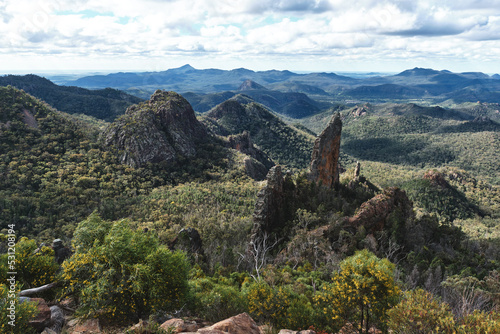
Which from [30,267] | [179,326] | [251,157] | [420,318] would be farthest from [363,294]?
[251,157]

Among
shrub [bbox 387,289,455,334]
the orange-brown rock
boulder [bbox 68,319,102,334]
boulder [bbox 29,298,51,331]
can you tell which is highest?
shrub [bbox 387,289,455,334]

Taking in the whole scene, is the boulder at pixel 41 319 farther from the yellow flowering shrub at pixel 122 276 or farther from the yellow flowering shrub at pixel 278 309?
the yellow flowering shrub at pixel 278 309

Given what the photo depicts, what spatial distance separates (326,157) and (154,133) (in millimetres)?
82417

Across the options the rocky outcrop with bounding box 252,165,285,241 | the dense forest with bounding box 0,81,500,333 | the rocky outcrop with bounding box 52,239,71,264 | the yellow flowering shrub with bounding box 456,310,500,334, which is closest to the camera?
the yellow flowering shrub with bounding box 456,310,500,334

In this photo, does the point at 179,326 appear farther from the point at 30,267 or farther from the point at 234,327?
the point at 30,267

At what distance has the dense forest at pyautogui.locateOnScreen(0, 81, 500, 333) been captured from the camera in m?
18.2

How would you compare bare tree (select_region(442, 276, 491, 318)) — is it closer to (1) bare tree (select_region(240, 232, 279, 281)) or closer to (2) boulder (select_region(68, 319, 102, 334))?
(1) bare tree (select_region(240, 232, 279, 281))

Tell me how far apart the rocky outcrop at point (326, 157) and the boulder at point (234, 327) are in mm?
51260

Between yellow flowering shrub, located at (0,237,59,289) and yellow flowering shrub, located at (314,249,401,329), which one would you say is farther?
yellow flowering shrub, located at (0,237,59,289)

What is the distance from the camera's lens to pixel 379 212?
50.8m

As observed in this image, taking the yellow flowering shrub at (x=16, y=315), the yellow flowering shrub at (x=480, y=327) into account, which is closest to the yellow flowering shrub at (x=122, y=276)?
the yellow flowering shrub at (x=16, y=315)

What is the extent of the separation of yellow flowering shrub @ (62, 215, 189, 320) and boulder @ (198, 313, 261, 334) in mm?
3957

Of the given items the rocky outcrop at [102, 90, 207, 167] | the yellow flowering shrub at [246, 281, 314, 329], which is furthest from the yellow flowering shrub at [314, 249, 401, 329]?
the rocky outcrop at [102, 90, 207, 167]

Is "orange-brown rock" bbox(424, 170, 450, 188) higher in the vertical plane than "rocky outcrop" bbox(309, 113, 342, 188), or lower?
lower
